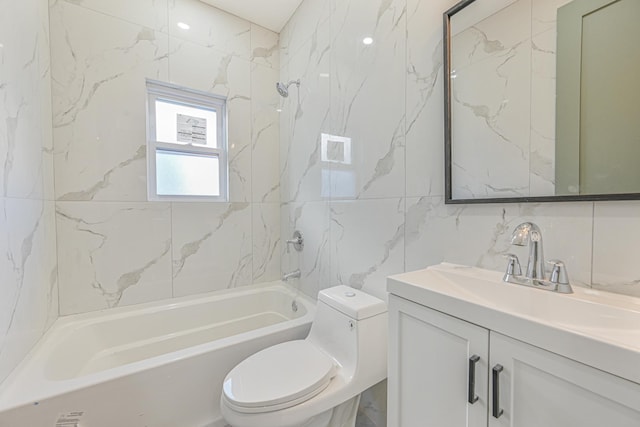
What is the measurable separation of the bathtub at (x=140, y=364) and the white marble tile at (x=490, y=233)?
0.92 metres

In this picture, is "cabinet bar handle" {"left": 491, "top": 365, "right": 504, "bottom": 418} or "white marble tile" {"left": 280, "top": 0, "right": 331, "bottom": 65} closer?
"cabinet bar handle" {"left": 491, "top": 365, "right": 504, "bottom": 418}

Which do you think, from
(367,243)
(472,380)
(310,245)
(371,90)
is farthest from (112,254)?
(472,380)

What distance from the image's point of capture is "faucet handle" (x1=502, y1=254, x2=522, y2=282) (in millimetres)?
843

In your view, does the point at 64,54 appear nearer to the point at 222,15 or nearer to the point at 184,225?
the point at 222,15

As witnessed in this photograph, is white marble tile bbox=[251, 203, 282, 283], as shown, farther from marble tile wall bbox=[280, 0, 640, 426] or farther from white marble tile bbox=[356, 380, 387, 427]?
white marble tile bbox=[356, 380, 387, 427]

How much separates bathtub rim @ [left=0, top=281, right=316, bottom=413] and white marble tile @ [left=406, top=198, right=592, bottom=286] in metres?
0.91

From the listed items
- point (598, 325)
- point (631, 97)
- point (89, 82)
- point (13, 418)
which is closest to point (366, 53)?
point (631, 97)

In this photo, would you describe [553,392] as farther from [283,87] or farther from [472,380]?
[283,87]

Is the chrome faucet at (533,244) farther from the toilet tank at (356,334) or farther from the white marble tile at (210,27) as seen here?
the white marble tile at (210,27)

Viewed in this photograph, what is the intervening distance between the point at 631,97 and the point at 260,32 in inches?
96.2

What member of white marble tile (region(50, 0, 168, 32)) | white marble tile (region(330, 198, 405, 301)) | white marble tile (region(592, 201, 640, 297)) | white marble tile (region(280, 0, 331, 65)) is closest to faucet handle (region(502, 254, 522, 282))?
white marble tile (region(592, 201, 640, 297))

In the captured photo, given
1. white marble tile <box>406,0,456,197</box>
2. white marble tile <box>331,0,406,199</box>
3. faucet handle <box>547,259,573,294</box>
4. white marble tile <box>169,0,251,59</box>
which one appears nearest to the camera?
faucet handle <box>547,259,573,294</box>

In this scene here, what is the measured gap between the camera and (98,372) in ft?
4.20

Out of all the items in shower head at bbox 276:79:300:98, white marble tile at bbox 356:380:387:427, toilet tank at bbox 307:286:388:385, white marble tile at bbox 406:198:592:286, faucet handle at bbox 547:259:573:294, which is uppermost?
shower head at bbox 276:79:300:98
